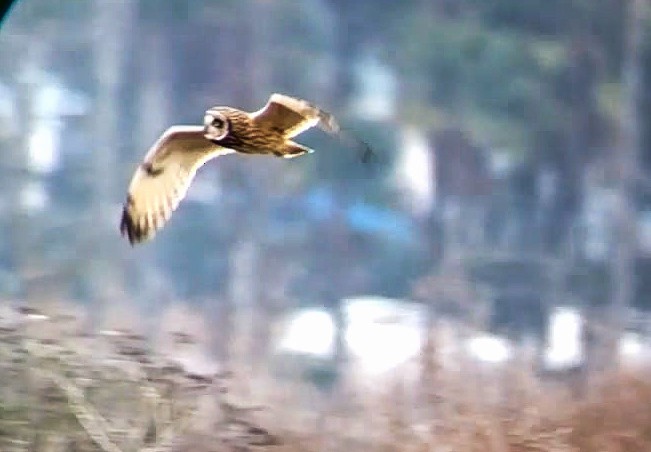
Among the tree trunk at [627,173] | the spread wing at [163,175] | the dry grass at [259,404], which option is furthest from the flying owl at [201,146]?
the tree trunk at [627,173]

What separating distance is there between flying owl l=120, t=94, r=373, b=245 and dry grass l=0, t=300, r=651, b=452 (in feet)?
0.56

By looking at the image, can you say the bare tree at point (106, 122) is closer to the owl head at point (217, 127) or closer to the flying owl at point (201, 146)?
the flying owl at point (201, 146)

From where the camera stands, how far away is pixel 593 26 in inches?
58.5

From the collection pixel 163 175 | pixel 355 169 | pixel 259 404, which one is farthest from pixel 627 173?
pixel 163 175

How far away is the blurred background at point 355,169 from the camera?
145 cm

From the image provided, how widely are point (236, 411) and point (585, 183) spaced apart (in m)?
0.56

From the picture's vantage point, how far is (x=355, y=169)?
146 centimetres

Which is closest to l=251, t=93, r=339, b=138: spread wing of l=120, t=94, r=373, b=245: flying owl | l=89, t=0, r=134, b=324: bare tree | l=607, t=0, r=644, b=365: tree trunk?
l=120, t=94, r=373, b=245: flying owl

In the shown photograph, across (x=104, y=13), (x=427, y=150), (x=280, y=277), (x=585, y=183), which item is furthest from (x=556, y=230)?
(x=104, y=13)

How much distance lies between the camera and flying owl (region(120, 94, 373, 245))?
105cm

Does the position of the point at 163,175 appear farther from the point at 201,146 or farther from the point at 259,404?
the point at 259,404

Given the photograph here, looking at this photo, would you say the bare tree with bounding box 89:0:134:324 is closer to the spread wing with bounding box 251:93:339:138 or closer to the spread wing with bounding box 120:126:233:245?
the spread wing with bounding box 120:126:233:245

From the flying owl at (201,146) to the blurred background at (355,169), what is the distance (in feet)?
0.94

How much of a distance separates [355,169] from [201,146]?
39 cm
